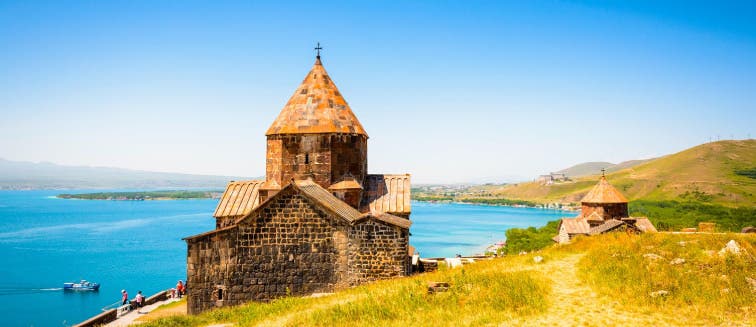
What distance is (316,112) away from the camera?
50.3ft

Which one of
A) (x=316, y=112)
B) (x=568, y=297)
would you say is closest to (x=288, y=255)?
(x=316, y=112)

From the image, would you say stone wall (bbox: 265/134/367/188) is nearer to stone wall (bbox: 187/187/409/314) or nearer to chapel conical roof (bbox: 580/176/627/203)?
stone wall (bbox: 187/187/409/314)

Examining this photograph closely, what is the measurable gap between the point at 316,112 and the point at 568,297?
9.70m

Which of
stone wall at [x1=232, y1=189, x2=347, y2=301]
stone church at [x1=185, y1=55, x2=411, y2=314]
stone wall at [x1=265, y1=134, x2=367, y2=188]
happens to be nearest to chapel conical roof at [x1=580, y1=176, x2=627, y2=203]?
stone wall at [x1=265, y1=134, x2=367, y2=188]

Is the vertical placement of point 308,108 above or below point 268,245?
above

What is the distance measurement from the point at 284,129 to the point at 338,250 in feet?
15.8

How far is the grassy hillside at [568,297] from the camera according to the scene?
7.34 m

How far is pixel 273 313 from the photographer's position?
987 centimetres

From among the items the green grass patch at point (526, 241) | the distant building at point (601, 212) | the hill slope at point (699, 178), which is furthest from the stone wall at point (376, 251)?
the hill slope at point (699, 178)

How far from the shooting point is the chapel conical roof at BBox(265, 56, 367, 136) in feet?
49.2

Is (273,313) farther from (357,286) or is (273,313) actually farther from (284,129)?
(284,129)

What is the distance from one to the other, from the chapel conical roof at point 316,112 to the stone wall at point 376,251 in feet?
13.2

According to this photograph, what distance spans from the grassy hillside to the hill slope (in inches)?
4247

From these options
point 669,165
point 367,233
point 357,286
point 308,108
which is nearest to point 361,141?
point 308,108
